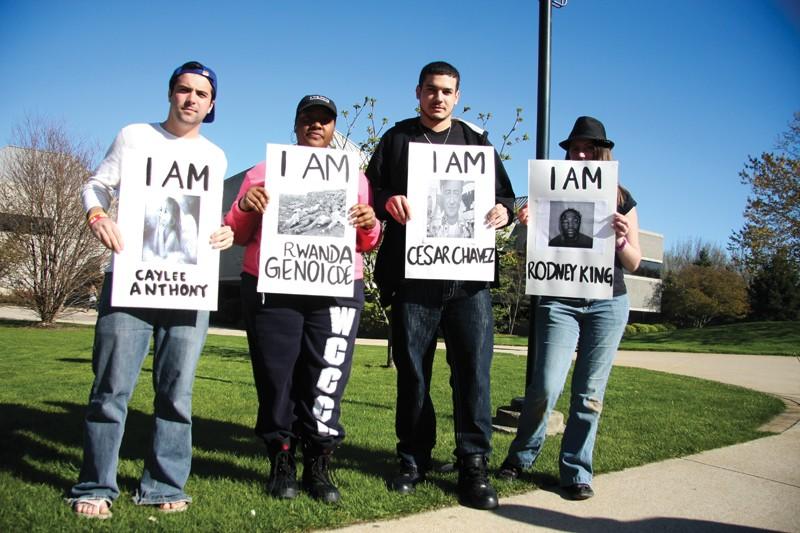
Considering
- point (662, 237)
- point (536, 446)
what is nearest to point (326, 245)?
point (536, 446)

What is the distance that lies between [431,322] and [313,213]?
0.92m

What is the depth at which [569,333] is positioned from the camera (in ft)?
12.0

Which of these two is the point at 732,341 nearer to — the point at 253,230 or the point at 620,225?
the point at 620,225

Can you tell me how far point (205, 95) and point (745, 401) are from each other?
7.85 meters

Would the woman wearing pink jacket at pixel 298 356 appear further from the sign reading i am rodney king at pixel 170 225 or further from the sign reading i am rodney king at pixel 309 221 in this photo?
the sign reading i am rodney king at pixel 170 225

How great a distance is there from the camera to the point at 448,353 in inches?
141

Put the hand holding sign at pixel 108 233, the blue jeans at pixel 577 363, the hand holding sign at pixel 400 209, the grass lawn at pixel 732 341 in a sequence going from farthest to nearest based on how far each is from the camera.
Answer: the grass lawn at pixel 732 341 < the blue jeans at pixel 577 363 < the hand holding sign at pixel 400 209 < the hand holding sign at pixel 108 233

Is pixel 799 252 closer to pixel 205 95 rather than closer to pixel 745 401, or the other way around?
pixel 745 401

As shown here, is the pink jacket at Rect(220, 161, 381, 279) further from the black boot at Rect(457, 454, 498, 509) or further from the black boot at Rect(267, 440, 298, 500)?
the black boot at Rect(457, 454, 498, 509)

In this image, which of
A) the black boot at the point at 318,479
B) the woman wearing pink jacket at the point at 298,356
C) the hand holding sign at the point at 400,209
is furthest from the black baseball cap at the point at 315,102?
the black boot at the point at 318,479

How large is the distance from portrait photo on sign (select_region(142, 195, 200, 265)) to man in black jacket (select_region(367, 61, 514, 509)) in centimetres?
106

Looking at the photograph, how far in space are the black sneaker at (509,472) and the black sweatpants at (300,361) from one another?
1088 mm

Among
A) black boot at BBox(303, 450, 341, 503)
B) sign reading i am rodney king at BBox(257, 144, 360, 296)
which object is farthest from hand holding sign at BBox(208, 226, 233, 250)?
black boot at BBox(303, 450, 341, 503)

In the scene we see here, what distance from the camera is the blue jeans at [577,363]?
11.7 feet
